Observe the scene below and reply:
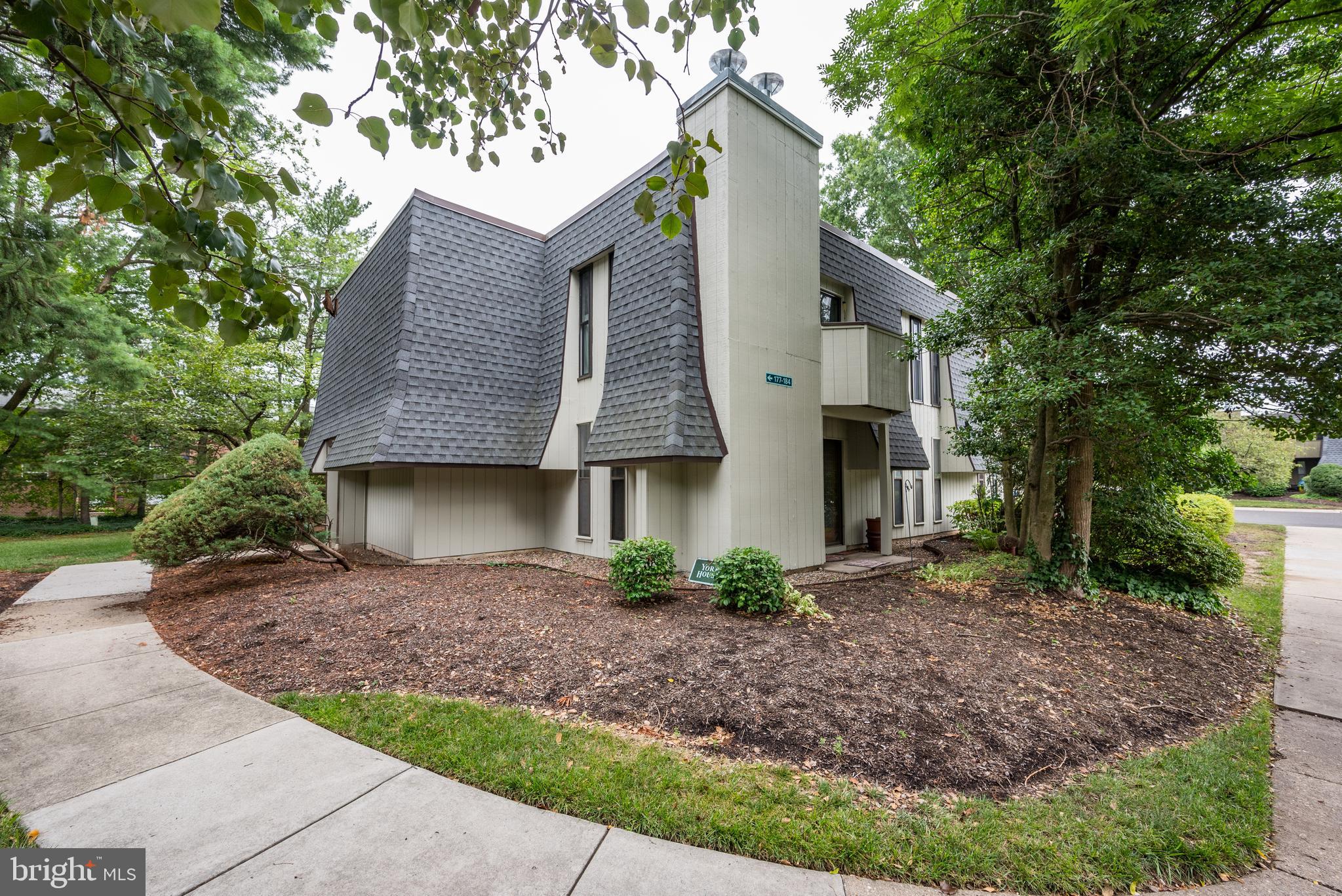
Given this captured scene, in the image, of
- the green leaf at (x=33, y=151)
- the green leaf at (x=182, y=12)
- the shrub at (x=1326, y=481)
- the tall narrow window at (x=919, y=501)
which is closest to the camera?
the green leaf at (x=182, y=12)

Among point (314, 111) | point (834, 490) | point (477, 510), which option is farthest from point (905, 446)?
point (314, 111)

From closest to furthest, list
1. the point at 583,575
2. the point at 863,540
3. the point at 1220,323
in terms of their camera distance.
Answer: the point at 1220,323
the point at 583,575
the point at 863,540

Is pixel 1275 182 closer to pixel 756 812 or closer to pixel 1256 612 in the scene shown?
pixel 1256 612

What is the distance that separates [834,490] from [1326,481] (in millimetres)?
35067

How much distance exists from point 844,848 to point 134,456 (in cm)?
2217

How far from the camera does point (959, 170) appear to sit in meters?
7.49

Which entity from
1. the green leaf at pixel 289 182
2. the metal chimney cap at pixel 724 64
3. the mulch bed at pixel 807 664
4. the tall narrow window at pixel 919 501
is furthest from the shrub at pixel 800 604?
the tall narrow window at pixel 919 501

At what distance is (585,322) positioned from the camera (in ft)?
33.2

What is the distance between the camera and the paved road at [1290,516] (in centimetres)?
1719

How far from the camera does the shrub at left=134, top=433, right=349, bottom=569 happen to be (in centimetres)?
716

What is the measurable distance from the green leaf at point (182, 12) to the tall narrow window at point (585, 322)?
28.1 feet

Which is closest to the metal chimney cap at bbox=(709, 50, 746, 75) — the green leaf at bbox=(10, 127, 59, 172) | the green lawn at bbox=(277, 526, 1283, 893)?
the green leaf at bbox=(10, 127, 59, 172)

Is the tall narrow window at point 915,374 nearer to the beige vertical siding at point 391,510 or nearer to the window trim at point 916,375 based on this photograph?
the window trim at point 916,375

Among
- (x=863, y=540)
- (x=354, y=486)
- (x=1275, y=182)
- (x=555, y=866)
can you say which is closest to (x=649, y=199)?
(x=555, y=866)
